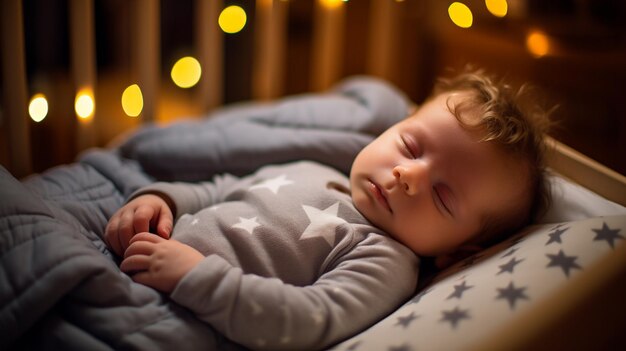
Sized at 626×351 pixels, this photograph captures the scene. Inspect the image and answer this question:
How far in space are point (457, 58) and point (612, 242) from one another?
136 cm

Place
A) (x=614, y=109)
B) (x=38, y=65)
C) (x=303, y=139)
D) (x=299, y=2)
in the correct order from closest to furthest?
(x=303, y=139) → (x=614, y=109) → (x=38, y=65) → (x=299, y=2)

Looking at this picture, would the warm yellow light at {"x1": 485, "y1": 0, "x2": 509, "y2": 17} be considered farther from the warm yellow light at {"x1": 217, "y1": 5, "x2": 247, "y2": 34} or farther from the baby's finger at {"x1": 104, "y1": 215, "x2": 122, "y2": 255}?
the baby's finger at {"x1": 104, "y1": 215, "x2": 122, "y2": 255}

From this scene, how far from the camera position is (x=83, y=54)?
4.00 ft

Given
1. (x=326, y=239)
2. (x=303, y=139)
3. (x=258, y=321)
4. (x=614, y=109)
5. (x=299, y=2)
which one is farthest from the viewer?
(x=299, y=2)

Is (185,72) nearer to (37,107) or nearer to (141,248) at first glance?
(37,107)

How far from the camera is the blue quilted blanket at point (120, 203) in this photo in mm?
747

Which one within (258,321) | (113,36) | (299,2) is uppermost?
(299,2)

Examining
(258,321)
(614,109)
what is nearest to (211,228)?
(258,321)

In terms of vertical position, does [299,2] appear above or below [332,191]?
above

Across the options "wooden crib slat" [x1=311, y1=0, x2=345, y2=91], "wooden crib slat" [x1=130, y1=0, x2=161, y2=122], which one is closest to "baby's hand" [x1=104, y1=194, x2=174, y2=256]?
"wooden crib slat" [x1=130, y1=0, x2=161, y2=122]

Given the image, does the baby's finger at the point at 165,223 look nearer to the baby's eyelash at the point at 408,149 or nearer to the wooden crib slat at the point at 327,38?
the baby's eyelash at the point at 408,149

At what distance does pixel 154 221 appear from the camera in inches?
38.5

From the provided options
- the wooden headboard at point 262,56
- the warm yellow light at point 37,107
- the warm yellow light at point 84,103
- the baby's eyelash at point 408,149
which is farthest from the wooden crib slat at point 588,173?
the warm yellow light at point 37,107

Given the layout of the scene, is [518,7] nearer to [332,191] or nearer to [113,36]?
[332,191]
